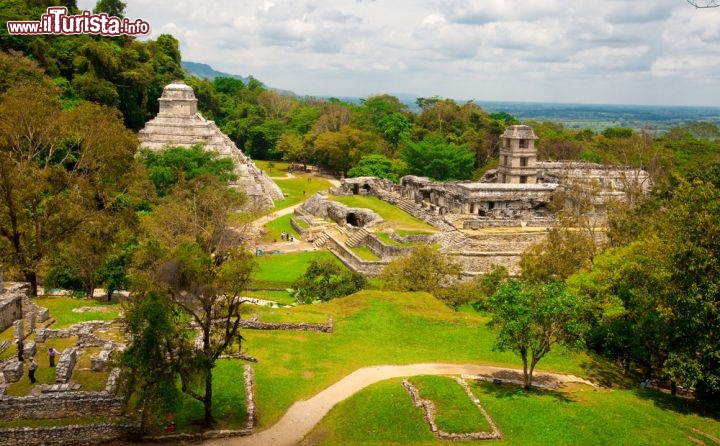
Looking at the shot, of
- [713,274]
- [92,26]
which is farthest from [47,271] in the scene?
[92,26]

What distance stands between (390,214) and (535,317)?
28.7m

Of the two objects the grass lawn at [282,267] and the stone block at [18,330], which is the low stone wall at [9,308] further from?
the grass lawn at [282,267]

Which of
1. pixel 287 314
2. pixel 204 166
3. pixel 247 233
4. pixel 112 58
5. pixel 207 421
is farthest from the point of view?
pixel 112 58

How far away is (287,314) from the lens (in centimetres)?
2522

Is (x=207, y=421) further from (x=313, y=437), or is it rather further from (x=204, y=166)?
(x=204, y=166)

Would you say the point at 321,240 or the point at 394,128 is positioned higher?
the point at 394,128

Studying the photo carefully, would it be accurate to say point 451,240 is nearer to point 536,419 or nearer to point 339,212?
point 339,212

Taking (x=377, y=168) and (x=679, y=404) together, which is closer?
(x=679, y=404)

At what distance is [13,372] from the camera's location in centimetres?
1700

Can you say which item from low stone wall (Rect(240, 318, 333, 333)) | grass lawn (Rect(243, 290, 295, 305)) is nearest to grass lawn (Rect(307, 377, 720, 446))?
low stone wall (Rect(240, 318, 333, 333))

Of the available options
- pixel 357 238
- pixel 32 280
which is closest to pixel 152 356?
pixel 32 280

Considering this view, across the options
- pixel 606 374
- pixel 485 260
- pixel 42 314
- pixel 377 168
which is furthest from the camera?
pixel 377 168

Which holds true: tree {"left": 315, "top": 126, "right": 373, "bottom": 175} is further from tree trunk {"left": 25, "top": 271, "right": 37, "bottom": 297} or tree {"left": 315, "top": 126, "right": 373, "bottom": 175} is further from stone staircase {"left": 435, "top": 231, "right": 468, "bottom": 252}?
tree trunk {"left": 25, "top": 271, "right": 37, "bottom": 297}

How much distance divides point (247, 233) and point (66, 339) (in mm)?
23300
